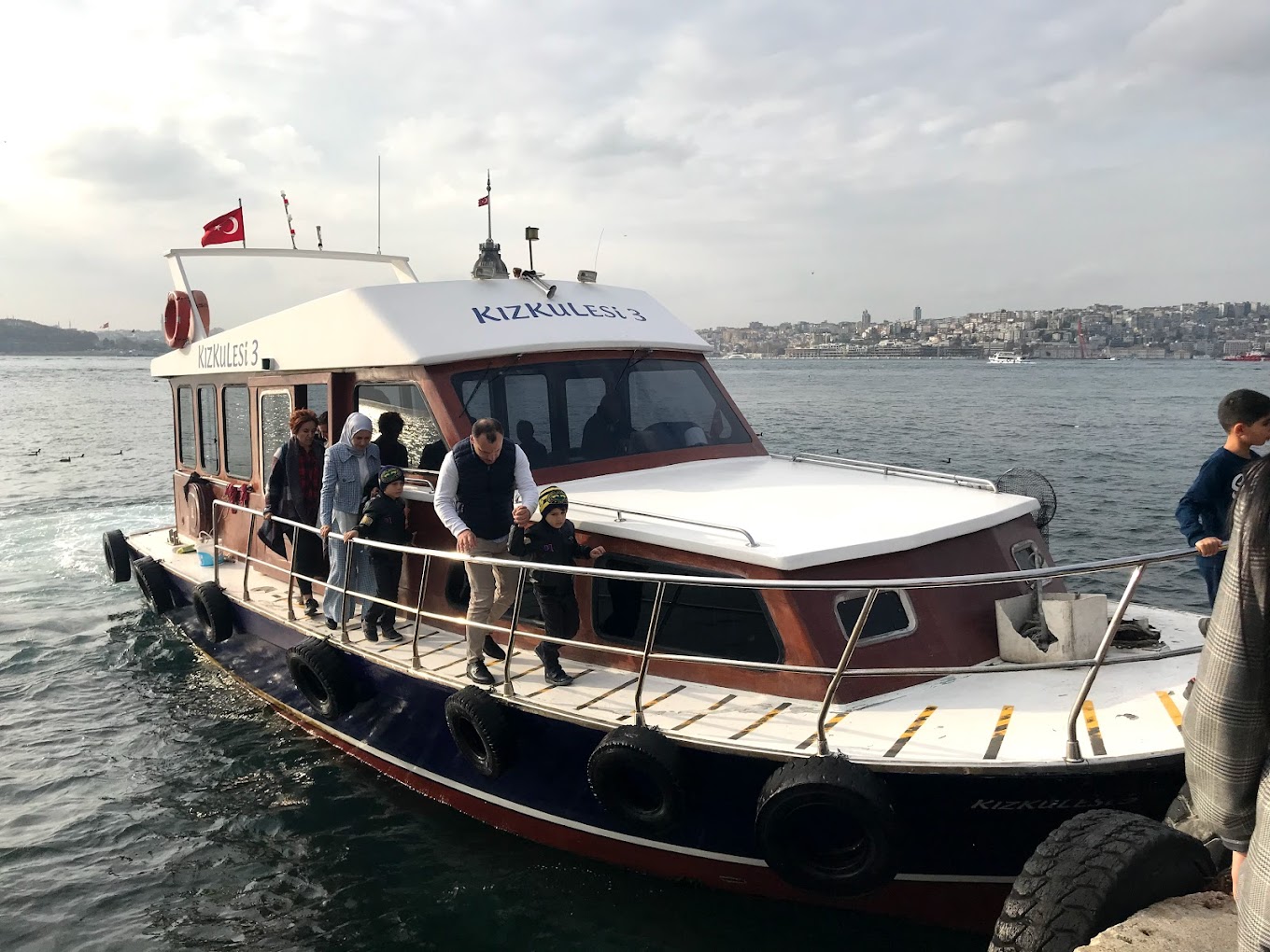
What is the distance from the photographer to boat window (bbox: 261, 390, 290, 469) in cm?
820

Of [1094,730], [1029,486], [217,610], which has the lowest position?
[217,610]

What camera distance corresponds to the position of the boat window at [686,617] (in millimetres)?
5094

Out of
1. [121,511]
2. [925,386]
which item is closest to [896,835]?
[121,511]

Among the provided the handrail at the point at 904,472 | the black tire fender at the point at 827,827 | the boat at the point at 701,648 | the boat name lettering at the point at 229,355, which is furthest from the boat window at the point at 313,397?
the black tire fender at the point at 827,827

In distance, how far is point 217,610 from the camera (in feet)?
25.6

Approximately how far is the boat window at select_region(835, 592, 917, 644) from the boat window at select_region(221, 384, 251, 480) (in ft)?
20.0

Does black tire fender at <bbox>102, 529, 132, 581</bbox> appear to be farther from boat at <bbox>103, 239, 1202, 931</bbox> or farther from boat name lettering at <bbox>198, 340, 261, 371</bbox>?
boat at <bbox>103, 239, 1202, 931</bbox>

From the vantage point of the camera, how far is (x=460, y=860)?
5.93m

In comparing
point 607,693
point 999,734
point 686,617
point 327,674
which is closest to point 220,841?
point 327,674

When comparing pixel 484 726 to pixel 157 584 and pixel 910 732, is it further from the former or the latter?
pixel 157 584

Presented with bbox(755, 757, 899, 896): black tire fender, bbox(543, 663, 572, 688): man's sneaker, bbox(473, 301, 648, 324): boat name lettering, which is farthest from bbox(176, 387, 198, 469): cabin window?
bbox(755, 757, 899, 896): black tire fender

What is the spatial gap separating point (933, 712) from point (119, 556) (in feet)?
32.9

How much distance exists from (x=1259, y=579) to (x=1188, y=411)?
53.2 m

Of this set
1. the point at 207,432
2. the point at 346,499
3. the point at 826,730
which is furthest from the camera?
the point at 207,432
